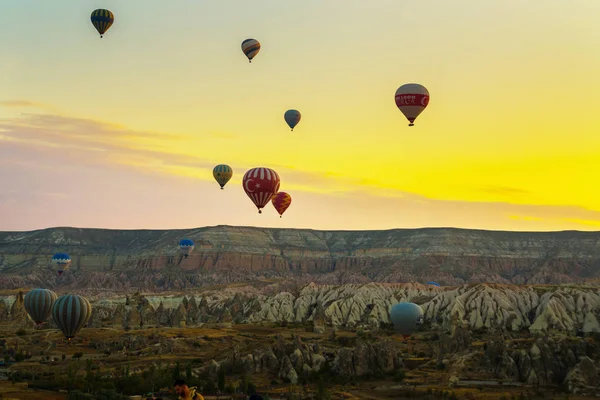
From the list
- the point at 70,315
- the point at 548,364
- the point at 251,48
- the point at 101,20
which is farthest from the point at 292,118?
the point at 548,364

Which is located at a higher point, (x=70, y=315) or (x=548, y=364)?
(x=70, y=315)

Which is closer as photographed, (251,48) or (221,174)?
(251,48)

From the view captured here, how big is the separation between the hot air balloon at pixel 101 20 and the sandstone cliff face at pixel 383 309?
162 feet

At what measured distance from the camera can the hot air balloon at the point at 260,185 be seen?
346 ft

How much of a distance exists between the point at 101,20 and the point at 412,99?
42171mm

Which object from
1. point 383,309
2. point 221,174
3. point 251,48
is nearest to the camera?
point 251,48

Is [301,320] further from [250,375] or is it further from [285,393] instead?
[285,393]

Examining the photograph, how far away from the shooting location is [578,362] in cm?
8225

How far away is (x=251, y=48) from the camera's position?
117000 mm

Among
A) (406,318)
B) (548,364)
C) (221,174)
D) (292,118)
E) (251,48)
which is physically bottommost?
(548,364)

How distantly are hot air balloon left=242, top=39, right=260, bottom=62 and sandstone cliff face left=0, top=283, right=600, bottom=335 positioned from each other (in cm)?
4004

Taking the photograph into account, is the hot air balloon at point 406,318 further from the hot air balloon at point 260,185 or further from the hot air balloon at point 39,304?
the hot air balloon at point 39,304

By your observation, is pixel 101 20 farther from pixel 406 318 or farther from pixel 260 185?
pixel 406 318

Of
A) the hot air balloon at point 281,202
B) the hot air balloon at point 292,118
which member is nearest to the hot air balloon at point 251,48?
the hot air balloon at point 292,118
